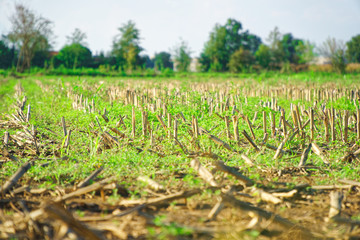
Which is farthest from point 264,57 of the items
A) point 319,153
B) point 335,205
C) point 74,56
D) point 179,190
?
point 335,205

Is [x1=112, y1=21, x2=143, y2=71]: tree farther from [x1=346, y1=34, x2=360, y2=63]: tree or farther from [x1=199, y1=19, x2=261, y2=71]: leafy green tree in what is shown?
[x1=346, y1=34, x2=360, y2=63]: tree

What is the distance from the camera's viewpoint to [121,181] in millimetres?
3025

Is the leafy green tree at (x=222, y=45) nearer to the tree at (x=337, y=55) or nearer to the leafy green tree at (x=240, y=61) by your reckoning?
the leafy green tree at (x=240, y=61)

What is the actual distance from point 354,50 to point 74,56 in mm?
38334

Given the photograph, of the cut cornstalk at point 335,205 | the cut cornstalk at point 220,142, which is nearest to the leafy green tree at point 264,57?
the cut cornstalk at point 220,142

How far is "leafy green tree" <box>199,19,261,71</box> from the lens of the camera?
47625 millimetres

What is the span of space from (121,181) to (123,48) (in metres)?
47.2

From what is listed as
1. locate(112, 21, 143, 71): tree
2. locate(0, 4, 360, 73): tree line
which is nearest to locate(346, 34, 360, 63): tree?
locate(0, 4, 360, 73): tree line

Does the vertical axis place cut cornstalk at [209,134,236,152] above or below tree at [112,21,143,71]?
below

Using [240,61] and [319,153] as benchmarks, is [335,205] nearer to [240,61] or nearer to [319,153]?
[319,153]

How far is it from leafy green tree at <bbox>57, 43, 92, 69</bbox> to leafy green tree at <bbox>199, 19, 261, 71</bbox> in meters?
17.3

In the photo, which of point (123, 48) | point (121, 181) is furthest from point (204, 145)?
point (123, 48)

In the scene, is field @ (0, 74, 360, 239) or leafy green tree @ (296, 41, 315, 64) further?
leafy green tree @ (296, 41, 315, 64)

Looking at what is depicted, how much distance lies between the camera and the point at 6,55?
1571 inches
